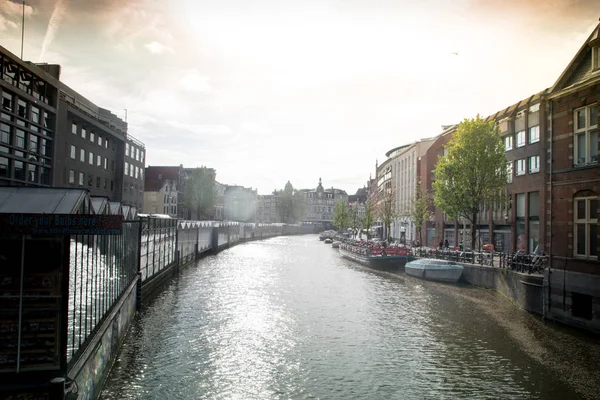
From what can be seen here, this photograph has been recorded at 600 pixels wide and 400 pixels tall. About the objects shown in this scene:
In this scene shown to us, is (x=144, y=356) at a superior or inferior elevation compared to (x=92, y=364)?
inferior

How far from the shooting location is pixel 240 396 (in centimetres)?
1366

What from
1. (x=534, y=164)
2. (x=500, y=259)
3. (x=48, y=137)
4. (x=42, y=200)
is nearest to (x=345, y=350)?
(x=42, y=200)

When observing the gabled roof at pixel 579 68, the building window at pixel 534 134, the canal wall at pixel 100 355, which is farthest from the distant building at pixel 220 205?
the canal wall at pixel 100 355

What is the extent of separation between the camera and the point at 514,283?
29.1 meters

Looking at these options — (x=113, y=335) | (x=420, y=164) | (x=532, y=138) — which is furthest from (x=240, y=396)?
(x=420, y=164)

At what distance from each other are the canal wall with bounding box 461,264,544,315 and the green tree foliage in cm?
7678

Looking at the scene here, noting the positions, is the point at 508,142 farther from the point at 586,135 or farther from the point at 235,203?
the point at 235,203

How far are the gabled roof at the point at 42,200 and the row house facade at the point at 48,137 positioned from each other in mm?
37884

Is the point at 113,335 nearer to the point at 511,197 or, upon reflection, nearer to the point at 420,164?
the point at 511,197

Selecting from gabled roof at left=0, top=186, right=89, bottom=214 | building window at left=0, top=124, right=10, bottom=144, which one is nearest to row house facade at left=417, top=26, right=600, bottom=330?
gabled roof at left=0, top=186, right=89, bottom=214

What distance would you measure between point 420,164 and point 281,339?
60869 mm

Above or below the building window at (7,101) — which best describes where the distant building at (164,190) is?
below

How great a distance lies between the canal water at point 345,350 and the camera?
47.5 feet

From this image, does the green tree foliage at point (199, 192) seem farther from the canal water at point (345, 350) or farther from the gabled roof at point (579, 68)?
the gabled roof at point (579, 68)
